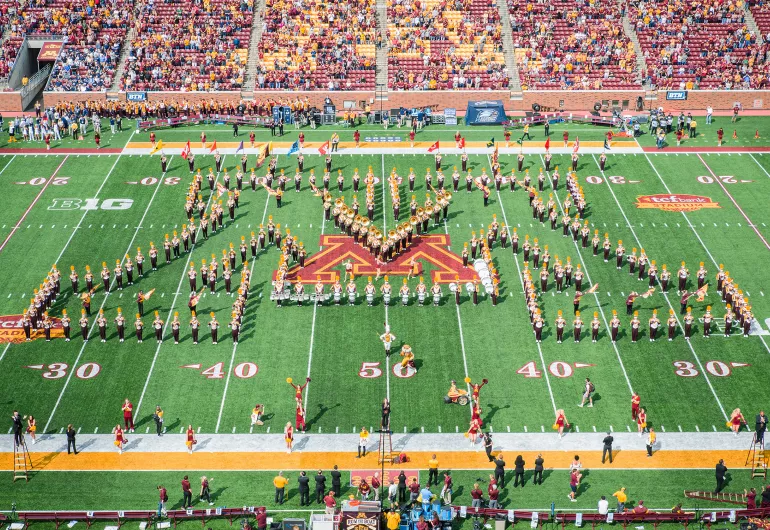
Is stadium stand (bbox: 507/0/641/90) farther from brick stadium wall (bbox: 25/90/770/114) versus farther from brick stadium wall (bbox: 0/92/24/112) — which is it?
brick stadium wall (bbox: 0/92/24/112)

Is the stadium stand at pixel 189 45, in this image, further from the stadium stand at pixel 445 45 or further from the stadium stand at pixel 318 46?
the stadium stand at pixel 445 45

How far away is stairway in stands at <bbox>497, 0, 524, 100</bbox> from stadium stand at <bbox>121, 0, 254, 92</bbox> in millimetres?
14266

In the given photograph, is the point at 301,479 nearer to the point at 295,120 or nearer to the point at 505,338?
the point at 505,338

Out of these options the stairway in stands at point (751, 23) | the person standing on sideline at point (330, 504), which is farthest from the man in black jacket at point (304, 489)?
the stairway in stands at point (751, 23)

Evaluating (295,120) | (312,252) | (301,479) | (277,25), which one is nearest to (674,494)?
(301,479)

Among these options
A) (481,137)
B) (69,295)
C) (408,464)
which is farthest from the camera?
(481,137)

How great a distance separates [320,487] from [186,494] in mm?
3482

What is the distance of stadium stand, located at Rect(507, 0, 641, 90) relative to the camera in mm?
62219

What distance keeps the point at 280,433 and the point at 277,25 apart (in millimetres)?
36683

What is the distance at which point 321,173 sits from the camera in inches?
2041

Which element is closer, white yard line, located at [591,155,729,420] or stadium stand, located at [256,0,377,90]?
white yard line, located at [591,155,729,420]

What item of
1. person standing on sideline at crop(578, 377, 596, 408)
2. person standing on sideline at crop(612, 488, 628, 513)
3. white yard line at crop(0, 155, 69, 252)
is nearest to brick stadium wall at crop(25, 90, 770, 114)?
white yard line at crop(0, 155, 69, 252)

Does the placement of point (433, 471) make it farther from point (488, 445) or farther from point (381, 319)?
point (381, 319)

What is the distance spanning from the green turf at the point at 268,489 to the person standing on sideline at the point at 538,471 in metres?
0.14
